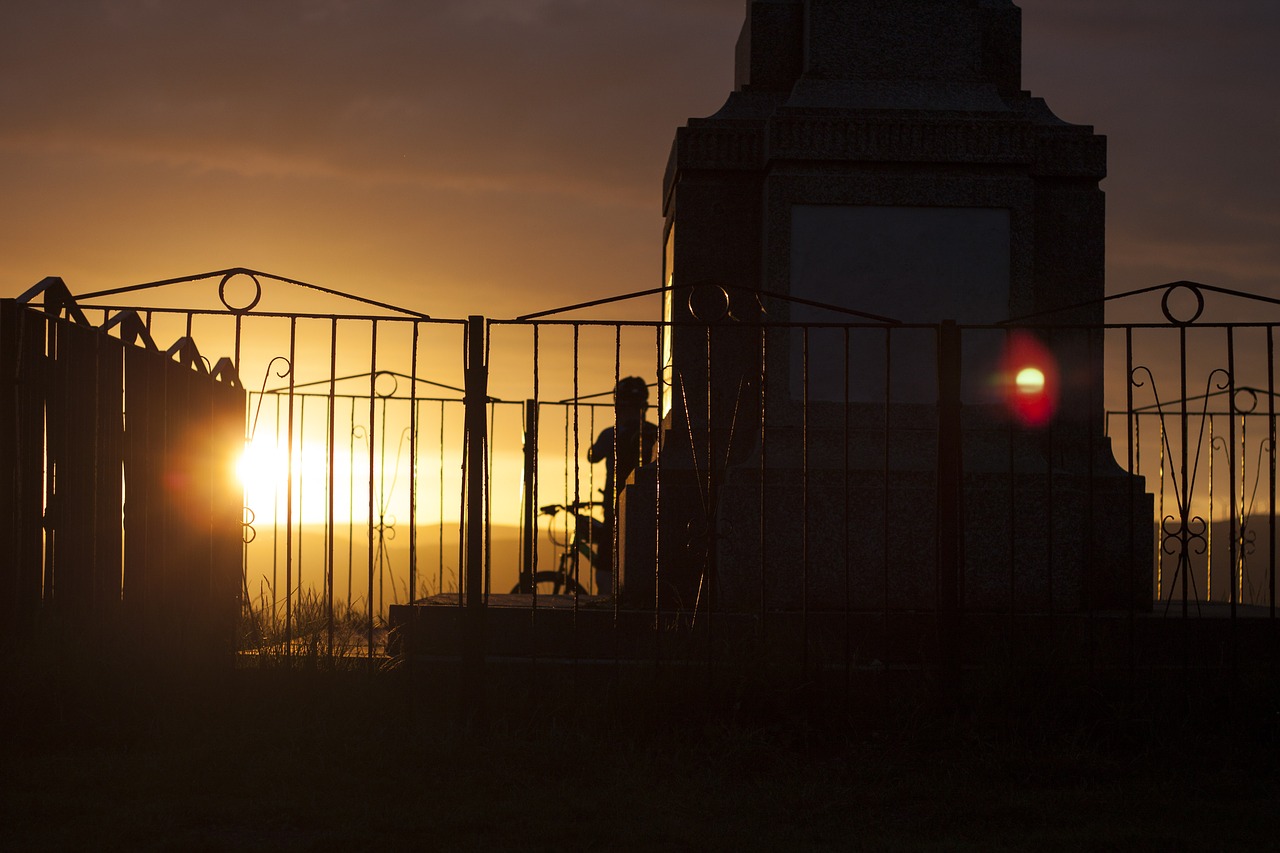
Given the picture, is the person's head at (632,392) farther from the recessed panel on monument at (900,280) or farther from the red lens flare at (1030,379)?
the red lens flare at (1030,379)

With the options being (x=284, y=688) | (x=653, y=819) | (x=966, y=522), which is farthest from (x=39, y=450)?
(x=966, y=522)

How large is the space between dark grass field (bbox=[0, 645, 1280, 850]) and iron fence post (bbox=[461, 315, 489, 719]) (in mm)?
155

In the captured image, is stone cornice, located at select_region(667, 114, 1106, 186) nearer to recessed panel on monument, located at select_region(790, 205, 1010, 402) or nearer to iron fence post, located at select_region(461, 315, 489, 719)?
recessed panel on monument, located at select_region(790, 205, 1010, 402)

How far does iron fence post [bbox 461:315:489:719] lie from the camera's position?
6922mm

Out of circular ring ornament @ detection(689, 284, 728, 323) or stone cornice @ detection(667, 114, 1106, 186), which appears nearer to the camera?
stone cornice @ detection(667, 114, 1106, 186)

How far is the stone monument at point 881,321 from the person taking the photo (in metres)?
8.57

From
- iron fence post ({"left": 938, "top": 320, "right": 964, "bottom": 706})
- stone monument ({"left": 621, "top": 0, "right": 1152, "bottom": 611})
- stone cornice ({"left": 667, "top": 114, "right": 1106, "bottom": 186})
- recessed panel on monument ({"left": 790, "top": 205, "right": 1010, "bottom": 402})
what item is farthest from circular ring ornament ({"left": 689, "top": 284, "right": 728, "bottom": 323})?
iron fence post ({"left": 938, "top": 320, "right": 964, "bottom": 706})

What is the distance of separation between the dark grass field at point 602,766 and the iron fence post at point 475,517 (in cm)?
16

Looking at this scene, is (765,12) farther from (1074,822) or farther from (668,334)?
(1074,822)

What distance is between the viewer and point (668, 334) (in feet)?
33.9

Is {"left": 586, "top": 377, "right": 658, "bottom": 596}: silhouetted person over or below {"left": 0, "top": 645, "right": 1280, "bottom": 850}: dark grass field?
over

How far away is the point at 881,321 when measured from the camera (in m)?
8.30

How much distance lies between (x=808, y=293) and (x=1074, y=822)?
4.61m

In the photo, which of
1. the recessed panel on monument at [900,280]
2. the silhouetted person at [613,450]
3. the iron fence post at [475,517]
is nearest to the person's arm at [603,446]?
the silhouetted person at [613,450]
